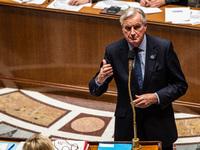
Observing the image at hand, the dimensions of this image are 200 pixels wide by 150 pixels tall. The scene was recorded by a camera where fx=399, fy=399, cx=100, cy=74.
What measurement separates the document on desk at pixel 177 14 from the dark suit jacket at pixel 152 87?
1979 mm

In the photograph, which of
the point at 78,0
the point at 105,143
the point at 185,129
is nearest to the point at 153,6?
the point at 78,0

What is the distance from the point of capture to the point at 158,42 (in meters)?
2.80

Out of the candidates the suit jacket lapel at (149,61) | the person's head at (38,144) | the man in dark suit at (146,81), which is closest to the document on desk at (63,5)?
the man in dark suit at (146,81)

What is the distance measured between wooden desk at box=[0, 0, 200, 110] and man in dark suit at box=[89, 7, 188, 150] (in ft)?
6.39

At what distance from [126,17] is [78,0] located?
2.66 m

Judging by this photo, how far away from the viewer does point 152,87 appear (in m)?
2.79

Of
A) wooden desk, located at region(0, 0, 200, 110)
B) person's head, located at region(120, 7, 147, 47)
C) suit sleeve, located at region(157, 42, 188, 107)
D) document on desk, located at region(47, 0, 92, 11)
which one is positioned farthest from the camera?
document on desk, located at region(47, 0, 92, 11)

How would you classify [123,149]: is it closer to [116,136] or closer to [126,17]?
[116,136]

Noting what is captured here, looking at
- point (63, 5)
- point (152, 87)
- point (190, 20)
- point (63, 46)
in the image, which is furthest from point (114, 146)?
point (63, 5)

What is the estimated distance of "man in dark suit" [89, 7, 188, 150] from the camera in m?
2.67

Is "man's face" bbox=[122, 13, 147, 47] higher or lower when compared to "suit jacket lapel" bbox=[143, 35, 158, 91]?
higher

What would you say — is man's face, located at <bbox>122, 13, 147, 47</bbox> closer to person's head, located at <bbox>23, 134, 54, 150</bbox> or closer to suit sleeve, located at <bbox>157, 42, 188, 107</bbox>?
suit sleeve, located at <bbox>157, 42, 188, 107</bbox>

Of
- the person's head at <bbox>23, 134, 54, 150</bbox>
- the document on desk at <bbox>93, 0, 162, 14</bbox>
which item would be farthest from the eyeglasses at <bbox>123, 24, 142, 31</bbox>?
the document on desk at <bbox>93, 0, 162, 14</bbox>

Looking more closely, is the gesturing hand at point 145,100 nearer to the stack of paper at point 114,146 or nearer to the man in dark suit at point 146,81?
the man in dark suit at point 146,81
